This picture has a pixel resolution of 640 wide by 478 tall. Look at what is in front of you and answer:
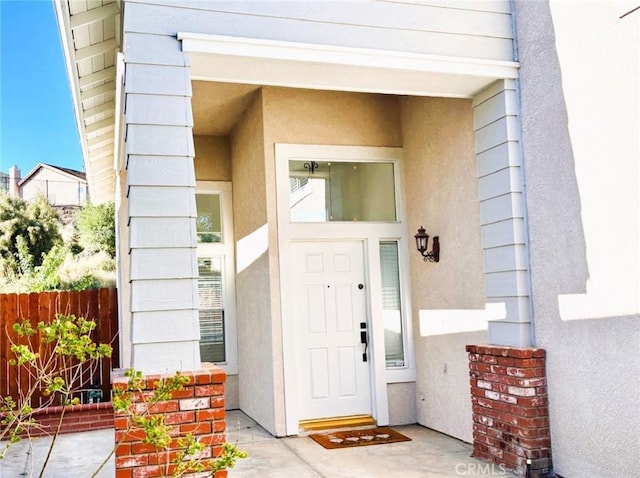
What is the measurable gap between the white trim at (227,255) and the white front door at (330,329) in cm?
179

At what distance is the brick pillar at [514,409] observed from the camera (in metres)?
4.39

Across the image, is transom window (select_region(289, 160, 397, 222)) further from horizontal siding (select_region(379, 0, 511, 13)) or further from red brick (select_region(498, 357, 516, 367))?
red brick (select_region(498, 357, 516, 367))

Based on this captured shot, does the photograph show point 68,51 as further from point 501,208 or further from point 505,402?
point 505,402

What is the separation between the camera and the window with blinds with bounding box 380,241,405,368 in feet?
21.2

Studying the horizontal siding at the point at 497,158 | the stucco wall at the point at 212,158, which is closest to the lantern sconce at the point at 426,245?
the horizontal siding at the point at 497,158

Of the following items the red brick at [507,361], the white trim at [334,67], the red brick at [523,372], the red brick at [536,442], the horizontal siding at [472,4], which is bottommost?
the red brick at [536,442]

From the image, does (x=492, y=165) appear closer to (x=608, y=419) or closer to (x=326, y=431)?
(x=608, y=419)

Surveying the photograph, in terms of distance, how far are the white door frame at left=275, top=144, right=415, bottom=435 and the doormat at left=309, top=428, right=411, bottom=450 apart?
9.8 inches

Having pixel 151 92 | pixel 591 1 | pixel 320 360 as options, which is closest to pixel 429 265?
pixel 320 360

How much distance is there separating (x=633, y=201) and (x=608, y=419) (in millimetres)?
1417

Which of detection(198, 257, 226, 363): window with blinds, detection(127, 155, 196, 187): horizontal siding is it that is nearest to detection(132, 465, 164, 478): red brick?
detection(127, 155, 196, 187): horizontal siding

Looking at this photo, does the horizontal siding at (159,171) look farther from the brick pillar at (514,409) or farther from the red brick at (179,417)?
the brick pillar at (514,409)

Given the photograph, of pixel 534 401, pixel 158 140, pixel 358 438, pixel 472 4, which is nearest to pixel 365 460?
pixel 358 438

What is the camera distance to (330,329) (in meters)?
6.37
